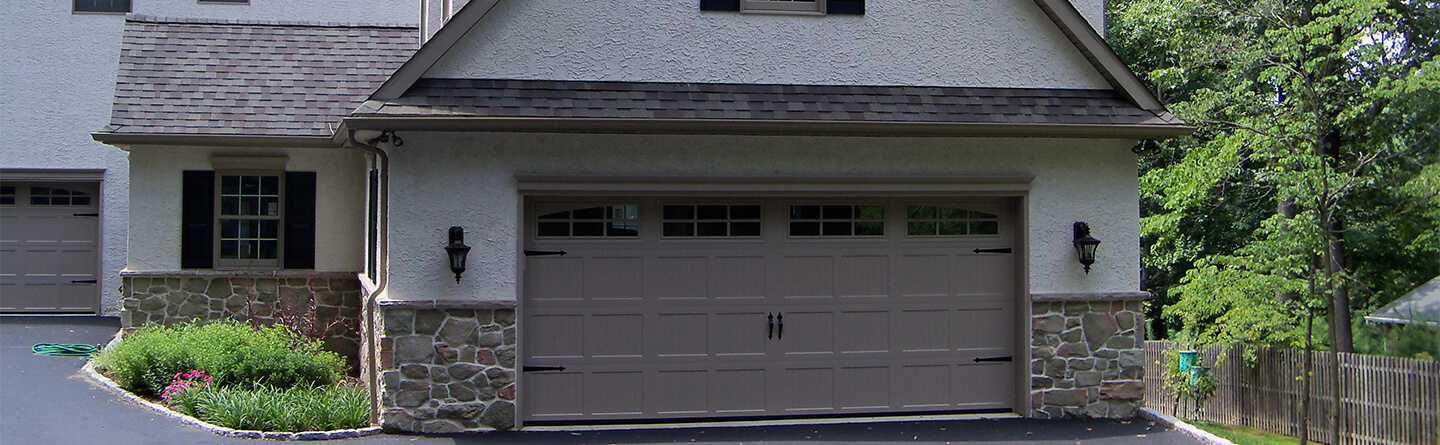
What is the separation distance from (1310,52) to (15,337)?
15313 mm

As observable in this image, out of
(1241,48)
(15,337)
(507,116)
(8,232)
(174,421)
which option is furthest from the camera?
(8,232)

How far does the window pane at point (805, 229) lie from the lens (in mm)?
9992

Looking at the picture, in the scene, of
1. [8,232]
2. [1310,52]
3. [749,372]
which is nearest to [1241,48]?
[1310,52]

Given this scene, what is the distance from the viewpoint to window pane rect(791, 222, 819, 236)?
9.99 meters

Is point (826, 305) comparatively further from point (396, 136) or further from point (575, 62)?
point (396, 136)

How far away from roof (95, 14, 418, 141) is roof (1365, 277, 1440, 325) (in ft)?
42.6

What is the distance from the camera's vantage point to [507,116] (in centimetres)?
891

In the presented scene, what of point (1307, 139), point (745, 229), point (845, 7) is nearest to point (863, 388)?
point (745, 229)

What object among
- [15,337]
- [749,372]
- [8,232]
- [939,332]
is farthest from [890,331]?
[8,232]

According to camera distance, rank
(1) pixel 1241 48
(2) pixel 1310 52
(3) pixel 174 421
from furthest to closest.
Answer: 1. (1) pixel 1241 48
2. (2) pixel 1310 52
3. (3) pixel 174 421

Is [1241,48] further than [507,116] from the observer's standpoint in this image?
Yes

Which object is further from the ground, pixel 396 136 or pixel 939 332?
pixel 396 136

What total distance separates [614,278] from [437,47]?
7.76 feet

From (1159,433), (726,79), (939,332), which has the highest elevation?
(726,79)
